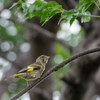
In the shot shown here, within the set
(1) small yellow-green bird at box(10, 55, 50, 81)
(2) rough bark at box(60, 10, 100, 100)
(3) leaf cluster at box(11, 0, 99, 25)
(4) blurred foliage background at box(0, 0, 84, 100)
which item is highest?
(4) blurred foliage background at box(0, 0, 84, 100)

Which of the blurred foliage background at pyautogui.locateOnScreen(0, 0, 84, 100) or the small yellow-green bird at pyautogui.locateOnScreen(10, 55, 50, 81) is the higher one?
the blurred foliage background at pyautogui.locateOnScreen(0, 0, 84, 100)

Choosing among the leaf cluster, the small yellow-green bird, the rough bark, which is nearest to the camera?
the leaf cluster

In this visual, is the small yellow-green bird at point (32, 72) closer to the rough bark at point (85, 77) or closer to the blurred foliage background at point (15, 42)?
the rough bark at point (85, 77)

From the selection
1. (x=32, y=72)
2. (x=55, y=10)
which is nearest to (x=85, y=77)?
(x=32, y=72)

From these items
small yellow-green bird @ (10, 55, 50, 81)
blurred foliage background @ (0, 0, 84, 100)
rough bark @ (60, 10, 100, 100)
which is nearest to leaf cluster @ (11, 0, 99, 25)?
small yellow-green bird @ (10, 55, 50, 81)

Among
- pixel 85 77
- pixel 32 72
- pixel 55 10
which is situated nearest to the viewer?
pixel 55 10

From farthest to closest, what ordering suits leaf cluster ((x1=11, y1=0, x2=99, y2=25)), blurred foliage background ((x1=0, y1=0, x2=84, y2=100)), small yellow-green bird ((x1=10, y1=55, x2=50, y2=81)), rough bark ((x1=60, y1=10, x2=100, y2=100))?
blurred foliage background ((x1=0, y1=0, x2=84, y2=100)) → rough bark ((x1=60, y1=10, x2=100, y2=100)) → small yellow-green bird ((x1=10, y1=55, x2=50, y2=81)) → leaf cluster ((x1=11, y1=0, x2=99, y2=25))

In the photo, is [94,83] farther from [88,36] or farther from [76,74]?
[88,36]

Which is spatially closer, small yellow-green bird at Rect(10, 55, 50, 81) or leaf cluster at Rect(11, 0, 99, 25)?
leaf cluster at Rect(11, 0, 99, 25)

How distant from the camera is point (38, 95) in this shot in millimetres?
7863

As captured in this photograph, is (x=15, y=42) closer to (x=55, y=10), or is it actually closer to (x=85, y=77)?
(x=85, y=77)

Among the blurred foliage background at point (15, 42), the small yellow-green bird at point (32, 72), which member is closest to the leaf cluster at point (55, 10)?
the small yellow-green bird at point (32, 72)

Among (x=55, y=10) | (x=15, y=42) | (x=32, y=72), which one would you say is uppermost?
(x=15, y=42)

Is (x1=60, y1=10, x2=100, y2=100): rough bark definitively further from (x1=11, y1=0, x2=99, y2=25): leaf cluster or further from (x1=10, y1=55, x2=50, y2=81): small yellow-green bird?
(x1=11, y1=0, x2=99, y2=25): leaf cluster
